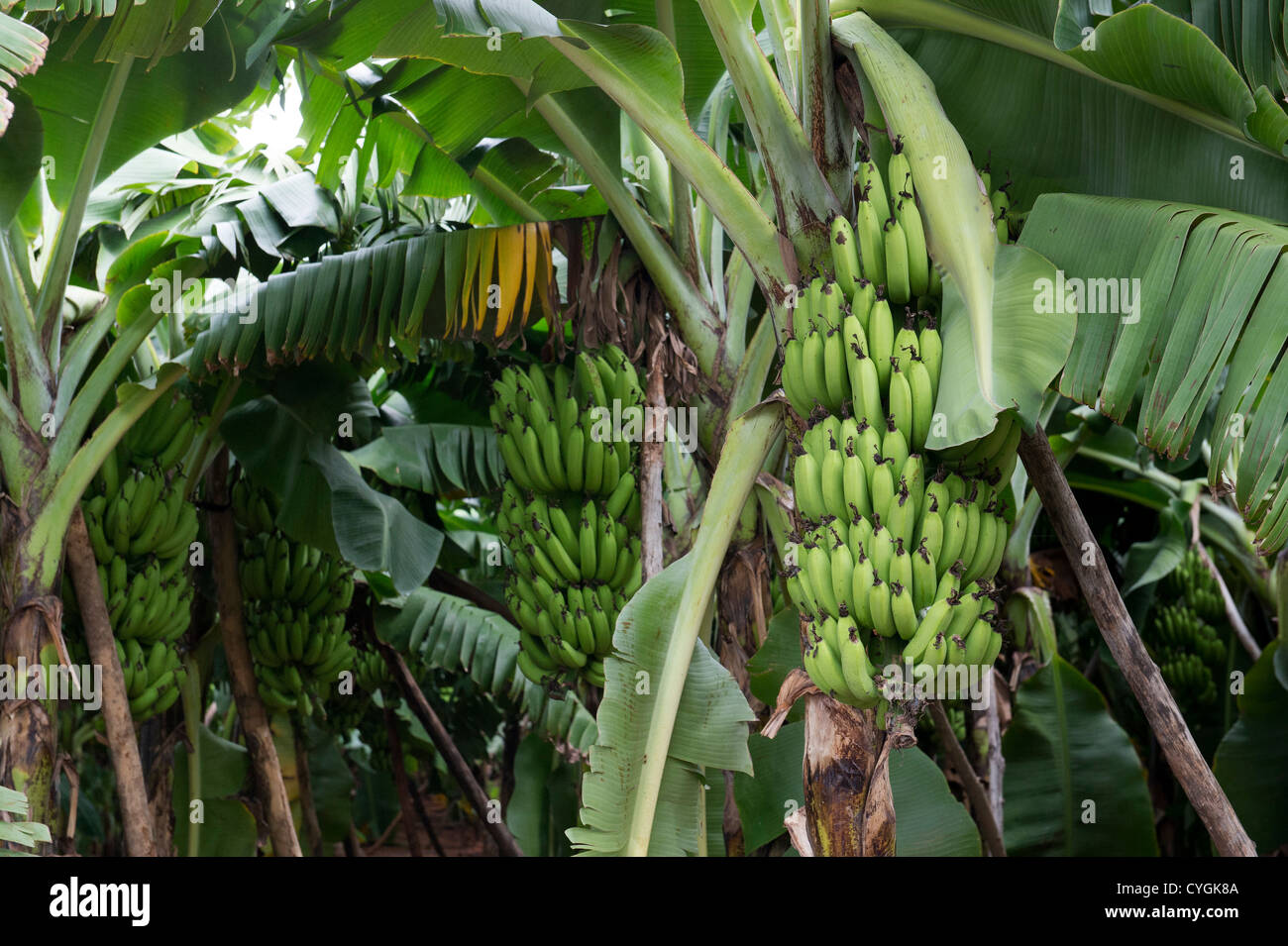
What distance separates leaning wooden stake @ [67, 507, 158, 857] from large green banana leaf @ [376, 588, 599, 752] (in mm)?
1147

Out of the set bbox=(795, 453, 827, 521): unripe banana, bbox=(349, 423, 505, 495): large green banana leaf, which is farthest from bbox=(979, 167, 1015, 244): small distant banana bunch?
bbox=(349, 423, 505, 495): large green banana leaf

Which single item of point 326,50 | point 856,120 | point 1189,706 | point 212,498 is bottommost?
point 1189,706

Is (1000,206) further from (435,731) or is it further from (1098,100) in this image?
(435,731)

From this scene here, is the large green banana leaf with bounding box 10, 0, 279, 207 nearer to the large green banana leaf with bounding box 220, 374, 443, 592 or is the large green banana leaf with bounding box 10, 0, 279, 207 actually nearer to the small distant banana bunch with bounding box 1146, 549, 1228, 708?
the large green banana leaf with bounding box 220, 374, 443, 592

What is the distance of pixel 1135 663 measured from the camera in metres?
1.76

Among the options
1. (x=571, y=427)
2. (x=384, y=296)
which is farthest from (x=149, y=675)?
(x=571, y=427)

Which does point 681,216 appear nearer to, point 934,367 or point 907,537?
point 934,367

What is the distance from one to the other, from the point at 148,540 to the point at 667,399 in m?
1.79

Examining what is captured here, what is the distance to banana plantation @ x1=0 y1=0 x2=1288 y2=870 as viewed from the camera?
1625 mm

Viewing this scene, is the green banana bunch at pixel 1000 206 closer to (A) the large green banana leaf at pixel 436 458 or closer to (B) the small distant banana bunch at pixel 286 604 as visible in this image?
(A) the large green banana leaf at pixel 436 458

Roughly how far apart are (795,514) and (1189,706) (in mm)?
3984

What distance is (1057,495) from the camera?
6.00 ft

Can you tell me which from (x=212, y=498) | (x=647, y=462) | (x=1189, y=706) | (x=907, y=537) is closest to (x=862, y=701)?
(x=907, y=537)

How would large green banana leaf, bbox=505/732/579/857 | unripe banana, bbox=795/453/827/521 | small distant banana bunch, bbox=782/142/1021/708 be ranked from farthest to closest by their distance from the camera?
large green banana leaf, bbox=505/732/579/857 → unripe banana, bbox=795/453/827/521 → small distant banana bunch, bbox=782/142/1021/708
